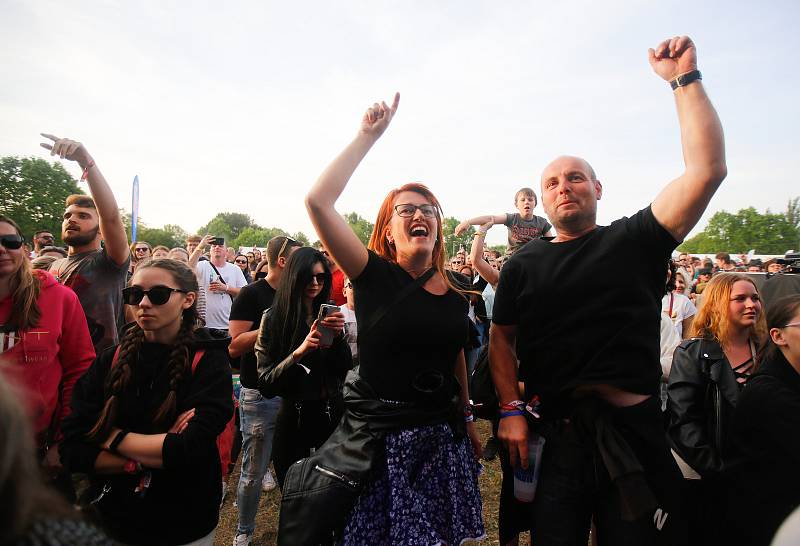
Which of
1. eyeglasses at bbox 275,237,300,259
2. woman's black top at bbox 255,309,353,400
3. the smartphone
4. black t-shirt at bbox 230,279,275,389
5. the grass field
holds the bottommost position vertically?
the grass field

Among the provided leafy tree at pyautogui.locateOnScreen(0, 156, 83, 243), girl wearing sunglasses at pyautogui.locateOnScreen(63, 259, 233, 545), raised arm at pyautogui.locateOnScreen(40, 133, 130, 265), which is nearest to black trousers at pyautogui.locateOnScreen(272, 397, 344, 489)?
girl wearing sunglasses at pyautogui.locateOnScreen(63, 259, 233, 545)

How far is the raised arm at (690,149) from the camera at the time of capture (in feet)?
5.52

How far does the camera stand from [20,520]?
0.79m

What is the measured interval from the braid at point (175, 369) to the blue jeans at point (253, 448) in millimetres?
1415

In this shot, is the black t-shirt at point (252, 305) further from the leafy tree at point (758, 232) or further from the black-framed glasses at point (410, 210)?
the leafy tree at point (758, 232)

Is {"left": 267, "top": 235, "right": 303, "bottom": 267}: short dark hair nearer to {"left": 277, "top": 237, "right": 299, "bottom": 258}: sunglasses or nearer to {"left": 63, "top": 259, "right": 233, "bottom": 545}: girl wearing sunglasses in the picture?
{"left": 277, "top": 237, "right": 299, "bottom": 258}: sunglasses

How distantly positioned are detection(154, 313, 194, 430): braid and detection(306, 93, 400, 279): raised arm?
0.92 m

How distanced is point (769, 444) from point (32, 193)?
55774 mm

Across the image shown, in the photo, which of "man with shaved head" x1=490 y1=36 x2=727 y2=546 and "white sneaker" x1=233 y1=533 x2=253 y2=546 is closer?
"man with shaved head" x1=490 y1=36 x2=727 y2=546

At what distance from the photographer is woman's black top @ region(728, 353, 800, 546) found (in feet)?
6.52

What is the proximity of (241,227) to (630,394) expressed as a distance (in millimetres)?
128046

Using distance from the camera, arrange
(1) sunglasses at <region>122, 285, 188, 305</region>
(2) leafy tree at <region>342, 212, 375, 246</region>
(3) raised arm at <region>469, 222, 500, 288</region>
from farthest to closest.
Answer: (2) leafy tree at <region>342, 212, 375, 246</region> < (3) raised arm at <region>469, 222, 500, 288</region> < (1) sunglasses at <region>122, 285, 188, 305</region>

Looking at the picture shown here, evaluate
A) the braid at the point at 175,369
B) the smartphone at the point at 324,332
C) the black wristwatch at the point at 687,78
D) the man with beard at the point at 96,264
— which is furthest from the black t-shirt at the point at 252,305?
the black wristwatch at the point at 687,78

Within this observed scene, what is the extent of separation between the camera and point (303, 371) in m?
2.78
